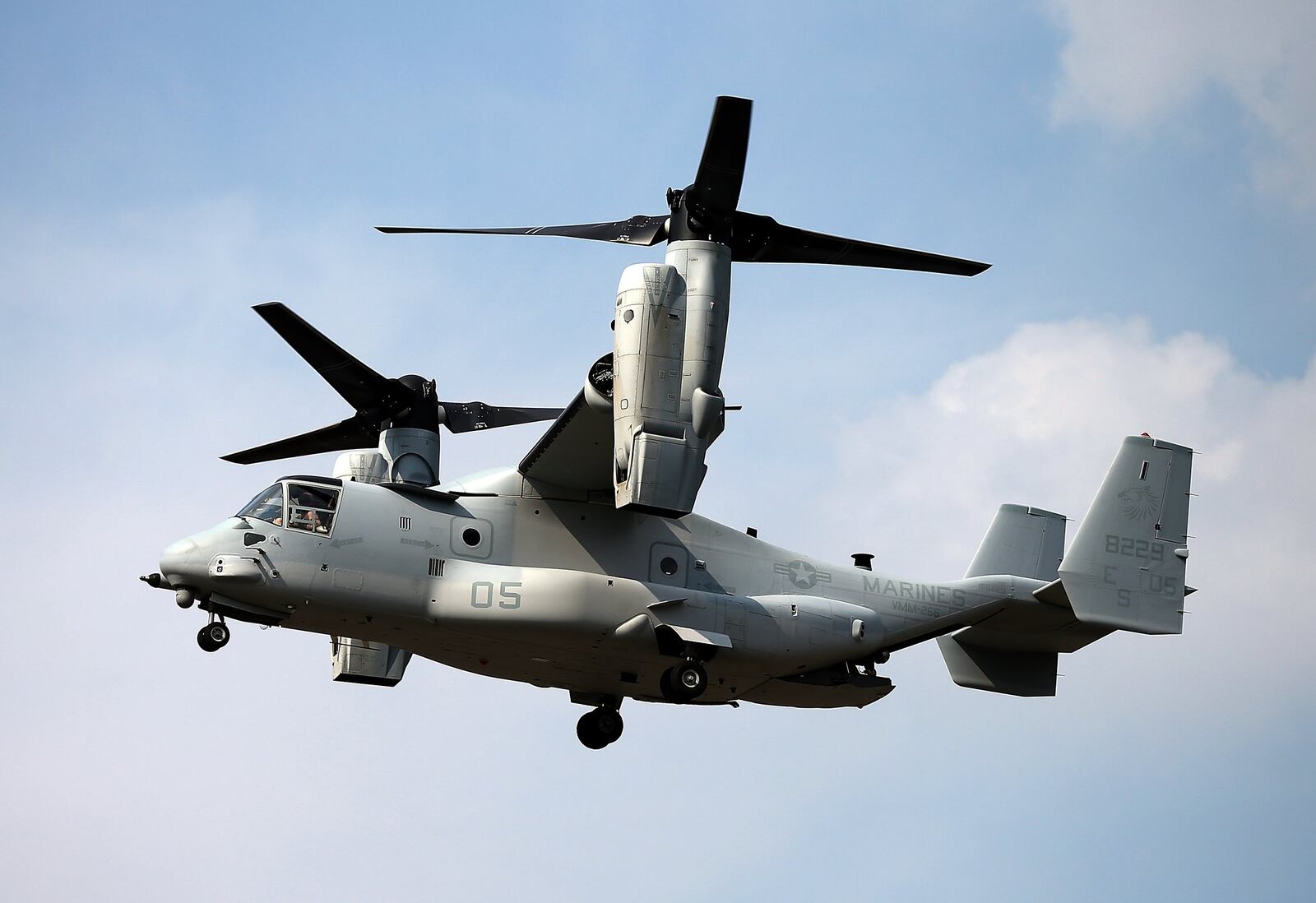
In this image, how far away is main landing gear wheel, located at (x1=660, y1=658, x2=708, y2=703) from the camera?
17.9m

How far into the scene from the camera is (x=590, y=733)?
2034 centimetres

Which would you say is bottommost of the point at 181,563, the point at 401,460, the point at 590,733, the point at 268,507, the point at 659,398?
the point at 590,733

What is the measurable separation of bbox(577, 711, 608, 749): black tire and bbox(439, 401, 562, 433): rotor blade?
3870 mm

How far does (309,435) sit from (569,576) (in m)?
5.23

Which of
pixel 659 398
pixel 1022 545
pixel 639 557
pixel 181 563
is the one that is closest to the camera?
pixel 659 398

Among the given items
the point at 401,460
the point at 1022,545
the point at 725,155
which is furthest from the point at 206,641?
the point at 1022,545

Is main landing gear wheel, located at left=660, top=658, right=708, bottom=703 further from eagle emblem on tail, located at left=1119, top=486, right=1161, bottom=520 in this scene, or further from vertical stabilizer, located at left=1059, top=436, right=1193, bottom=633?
eagle emblem on tail, located at left=1119, top=486, right=1161, bottom=520

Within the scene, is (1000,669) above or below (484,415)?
below

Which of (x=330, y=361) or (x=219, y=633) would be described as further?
(x=330, y=361)

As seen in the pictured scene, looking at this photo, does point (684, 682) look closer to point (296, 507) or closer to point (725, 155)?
point (296, 507)

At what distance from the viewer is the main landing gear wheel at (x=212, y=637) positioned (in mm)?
17406

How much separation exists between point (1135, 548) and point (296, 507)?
10.1 m

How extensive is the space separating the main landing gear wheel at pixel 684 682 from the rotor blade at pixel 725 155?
4.97 metres

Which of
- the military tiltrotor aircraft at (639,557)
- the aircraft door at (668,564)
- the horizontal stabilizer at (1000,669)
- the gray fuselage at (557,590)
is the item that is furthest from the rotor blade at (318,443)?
the horizontal stabilizer at (1000,669)
